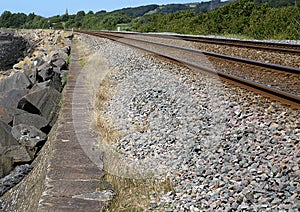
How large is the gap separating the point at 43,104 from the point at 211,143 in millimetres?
5036

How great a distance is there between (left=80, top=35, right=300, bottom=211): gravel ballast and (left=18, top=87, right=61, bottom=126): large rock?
1.84 m

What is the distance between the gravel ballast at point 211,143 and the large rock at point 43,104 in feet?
6.04

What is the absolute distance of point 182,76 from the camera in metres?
7.55

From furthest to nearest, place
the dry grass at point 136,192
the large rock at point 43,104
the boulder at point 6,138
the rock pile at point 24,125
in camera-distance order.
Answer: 1. the large rock at point 43,104
2. the boulder at point 6,138
3. the rock pile at point 24,125
4. the dry grass at point 136,192

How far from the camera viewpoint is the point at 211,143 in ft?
13.9

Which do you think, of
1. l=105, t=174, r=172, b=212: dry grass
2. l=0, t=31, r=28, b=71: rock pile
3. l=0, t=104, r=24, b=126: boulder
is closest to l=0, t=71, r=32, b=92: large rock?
l=0, t=104, r=24, b=126: boulder

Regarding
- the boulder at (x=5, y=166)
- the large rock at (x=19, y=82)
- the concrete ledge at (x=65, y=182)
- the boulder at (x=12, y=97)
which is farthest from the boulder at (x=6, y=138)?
the large rock at (x=19, y=82)

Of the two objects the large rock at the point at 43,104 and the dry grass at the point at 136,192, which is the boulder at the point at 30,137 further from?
the dry grass at the point at 136,192

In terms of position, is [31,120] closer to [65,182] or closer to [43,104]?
[43,104]

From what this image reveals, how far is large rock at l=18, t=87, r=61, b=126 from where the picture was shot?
8.34 meters

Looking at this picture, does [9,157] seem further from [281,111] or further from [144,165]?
[281,111]

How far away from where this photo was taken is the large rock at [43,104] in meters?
8.34

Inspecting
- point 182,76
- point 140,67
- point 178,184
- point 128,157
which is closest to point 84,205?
point 178,184

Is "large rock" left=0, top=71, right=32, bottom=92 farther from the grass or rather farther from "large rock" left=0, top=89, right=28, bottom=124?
the grass
